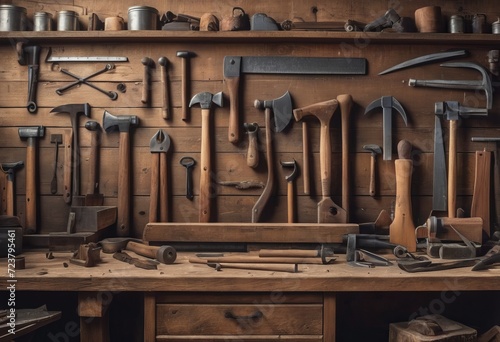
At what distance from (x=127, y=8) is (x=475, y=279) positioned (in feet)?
7.27

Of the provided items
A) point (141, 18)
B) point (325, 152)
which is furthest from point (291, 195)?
point (141, 18)

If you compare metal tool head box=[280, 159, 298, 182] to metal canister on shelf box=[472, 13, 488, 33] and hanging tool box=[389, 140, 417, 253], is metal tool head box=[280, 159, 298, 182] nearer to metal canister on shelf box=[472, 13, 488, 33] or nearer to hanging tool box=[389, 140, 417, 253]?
hanging tool box=[389, 140, 417, 253]

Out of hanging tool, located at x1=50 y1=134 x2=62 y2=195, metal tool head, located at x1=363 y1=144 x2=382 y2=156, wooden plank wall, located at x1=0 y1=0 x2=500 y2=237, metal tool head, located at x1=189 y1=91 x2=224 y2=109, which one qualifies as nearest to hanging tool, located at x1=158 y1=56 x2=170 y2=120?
wooden plank wall, located at x1=0 y1=0 x2=500 y2=237

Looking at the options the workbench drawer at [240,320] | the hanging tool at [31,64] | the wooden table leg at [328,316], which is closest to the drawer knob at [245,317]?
the workbench drawer at [240,320]

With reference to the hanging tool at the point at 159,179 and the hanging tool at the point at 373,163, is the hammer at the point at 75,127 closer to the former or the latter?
the hanging tool at the point at 159,179

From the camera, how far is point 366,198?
8.83ft

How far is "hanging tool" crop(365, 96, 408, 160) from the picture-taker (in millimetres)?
2637

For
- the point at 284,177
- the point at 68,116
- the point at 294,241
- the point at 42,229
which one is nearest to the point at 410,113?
the point at 284,177

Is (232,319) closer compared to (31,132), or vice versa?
(232,319)

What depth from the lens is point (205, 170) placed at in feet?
8.72

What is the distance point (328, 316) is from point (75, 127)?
1685 mm

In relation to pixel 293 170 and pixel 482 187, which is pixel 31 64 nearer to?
pixel 293 170

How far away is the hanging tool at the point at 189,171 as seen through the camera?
2.69 m

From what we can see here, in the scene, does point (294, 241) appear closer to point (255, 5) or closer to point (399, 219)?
point (399, 219)
